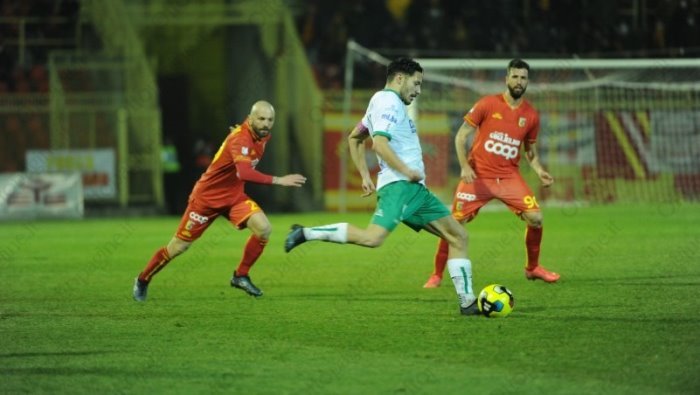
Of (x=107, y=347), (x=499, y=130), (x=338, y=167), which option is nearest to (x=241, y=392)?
(x=107, y=347)

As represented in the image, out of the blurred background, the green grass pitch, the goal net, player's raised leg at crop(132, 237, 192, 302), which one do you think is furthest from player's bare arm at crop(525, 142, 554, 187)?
the goal net

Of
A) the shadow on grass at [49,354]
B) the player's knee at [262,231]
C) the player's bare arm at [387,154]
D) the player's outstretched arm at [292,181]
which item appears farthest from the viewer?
the player's knee at [262,231]

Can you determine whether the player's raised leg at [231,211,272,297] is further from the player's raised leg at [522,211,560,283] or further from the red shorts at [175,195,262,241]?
the player's raised leg at [522,211,560,283]

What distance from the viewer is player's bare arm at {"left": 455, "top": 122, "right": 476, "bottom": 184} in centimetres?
1127

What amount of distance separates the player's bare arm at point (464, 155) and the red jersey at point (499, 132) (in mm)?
123

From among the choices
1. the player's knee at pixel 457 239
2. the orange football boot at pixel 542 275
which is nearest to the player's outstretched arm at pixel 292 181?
the player's knee at pixel 457 239

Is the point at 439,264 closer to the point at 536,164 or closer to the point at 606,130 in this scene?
the point at 536,164

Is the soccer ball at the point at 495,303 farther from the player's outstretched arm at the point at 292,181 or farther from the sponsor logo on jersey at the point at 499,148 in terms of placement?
the sponsor logo on jersey at the point at 499,148

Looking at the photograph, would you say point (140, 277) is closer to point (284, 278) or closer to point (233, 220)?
point (233, 220)

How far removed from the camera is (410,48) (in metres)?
30.0

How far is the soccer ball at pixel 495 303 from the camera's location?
Answer: 30.5 ft

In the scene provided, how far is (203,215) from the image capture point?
37.0 ft

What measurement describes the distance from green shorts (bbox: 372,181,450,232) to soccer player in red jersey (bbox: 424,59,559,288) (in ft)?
8.31

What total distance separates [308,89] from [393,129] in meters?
19.8
